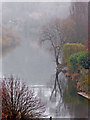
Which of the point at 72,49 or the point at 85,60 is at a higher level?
the point at 72,49

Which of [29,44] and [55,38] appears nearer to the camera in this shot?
[55,38]

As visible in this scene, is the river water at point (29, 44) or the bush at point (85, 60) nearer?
the bush at point (85, 60)

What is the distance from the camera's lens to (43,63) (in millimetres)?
13883

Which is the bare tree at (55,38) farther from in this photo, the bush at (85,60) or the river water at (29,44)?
the bush at (85,60)

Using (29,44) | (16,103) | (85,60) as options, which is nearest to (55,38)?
(29,44)

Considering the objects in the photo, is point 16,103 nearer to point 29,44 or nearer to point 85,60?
point 85,60

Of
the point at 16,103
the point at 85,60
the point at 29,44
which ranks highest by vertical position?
the point at 29,44

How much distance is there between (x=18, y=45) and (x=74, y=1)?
4.60 metres

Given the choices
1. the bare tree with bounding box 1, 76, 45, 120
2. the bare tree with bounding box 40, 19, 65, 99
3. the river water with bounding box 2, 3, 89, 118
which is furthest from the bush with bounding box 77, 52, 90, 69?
the bare tree with bounding box 40, 19, 65, 99

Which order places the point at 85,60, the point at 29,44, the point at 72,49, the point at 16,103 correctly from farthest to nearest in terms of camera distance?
the point at 29,44
the point at 72,49
the point at 85,60
the point at 16,103

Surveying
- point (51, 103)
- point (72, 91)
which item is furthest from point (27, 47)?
point (51, 103)

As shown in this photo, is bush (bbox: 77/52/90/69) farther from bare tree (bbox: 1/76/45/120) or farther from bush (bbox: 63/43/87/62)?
bare tree (bbox: 1/76/45/120)

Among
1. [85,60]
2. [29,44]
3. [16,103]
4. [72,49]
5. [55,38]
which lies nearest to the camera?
[16,103]

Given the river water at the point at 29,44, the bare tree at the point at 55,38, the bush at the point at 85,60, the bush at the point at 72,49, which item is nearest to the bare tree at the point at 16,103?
the bush at the point at 85,60
